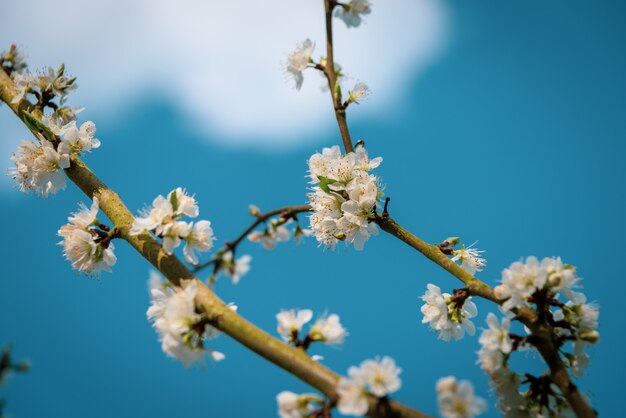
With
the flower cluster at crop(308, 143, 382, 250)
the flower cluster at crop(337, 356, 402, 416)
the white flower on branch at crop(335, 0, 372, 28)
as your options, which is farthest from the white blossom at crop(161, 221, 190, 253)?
the white flower on branch at crop(335, 0, 372, 28)

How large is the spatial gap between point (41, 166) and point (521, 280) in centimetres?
218

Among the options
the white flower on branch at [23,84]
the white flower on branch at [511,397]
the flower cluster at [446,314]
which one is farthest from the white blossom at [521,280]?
the white flower on branch at [23,84]

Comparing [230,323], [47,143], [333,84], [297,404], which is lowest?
[297,404]

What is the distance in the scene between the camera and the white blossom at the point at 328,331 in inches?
72.0

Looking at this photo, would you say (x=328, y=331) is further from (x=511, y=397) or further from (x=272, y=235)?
(x=511, y=397)

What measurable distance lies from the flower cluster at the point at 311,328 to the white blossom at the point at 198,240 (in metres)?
0.43

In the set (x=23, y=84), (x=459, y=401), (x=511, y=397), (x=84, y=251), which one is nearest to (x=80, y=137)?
(x=23, y=84)

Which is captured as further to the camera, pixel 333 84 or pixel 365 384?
pixel 333 84

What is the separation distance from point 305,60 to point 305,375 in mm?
1774

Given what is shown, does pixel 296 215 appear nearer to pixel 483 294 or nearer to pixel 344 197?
pixel 344 197

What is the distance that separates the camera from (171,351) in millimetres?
1727

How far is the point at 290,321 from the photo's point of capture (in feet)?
6.09

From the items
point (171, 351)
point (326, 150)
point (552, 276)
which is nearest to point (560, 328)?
point (552, 276)

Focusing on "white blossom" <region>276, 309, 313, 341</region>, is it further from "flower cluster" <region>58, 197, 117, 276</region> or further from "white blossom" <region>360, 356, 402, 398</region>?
"flower cluster" <region>58, 197, 117, 276</region>
